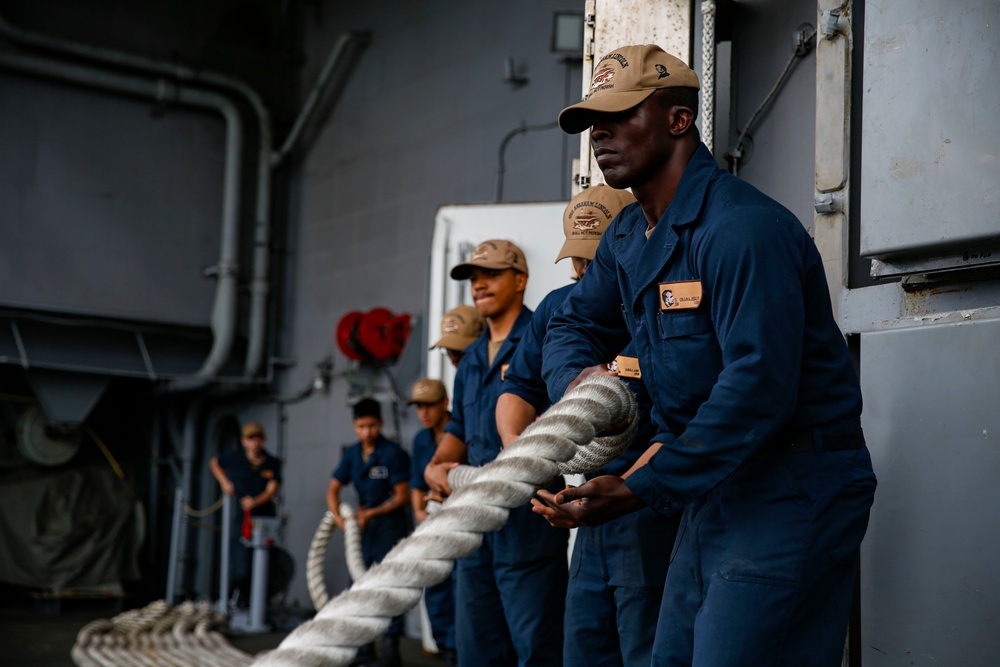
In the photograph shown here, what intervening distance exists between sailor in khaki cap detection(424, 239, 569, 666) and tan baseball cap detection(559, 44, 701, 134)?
59.6 inches

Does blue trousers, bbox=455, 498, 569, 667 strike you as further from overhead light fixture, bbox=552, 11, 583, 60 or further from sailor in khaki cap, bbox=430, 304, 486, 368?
overhead light fixture, bbox=552, 11, 583, 60

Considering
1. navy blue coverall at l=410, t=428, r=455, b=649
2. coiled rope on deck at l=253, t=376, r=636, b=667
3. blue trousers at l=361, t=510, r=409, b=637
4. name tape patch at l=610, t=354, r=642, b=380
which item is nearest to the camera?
coiled rope on deck at l=253, t=376, r=636, b=667

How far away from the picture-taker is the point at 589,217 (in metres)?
3.33

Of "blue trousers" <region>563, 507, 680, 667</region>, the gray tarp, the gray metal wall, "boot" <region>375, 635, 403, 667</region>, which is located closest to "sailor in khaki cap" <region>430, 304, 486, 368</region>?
"boot" <region>375, 635, 403, 667</region>

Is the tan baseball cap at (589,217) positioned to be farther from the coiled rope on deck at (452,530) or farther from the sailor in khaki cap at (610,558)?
the coiled rope on deck at (452,530)

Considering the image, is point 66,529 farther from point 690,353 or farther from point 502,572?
point 690,353

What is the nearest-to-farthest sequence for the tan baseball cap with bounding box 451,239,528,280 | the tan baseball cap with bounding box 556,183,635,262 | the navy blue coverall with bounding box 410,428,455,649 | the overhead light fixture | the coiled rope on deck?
1. the coiled rope on deck
2. the tan baseball cap with bounding box 556,183,635,262
3. the tan baseball cap with bounding box 451,239,528,280
4. the navy blue coverall with bounding box 410,428,455,649
5. the overhead light fixture

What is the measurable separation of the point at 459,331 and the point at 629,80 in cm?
326

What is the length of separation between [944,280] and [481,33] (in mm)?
7448

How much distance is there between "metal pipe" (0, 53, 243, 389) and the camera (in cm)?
1106

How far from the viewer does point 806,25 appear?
3.33 metres

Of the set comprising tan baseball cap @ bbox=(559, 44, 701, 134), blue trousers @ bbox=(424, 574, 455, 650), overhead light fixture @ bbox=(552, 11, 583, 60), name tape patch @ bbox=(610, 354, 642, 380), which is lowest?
blue trousers @ bbox=(424, 574, 455, 650)

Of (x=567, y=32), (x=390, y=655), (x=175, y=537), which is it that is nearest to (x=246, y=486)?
(x=175, y=537)

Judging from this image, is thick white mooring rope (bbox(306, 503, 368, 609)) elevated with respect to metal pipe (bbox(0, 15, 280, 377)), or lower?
lower
